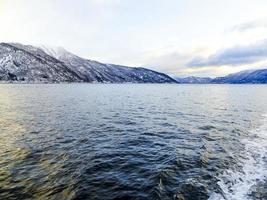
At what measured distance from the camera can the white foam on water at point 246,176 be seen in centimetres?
1706

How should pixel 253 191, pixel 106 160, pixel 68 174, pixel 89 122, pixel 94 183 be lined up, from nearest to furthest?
1. pixel 253 191
2. pixel 94 183
3. pixel 68 174
4. pixel 106 160
5. pixel 89 122

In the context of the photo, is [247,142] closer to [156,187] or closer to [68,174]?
[156,187]

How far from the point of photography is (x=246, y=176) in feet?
66.9

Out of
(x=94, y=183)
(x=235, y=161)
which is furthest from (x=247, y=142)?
(x=94, y=183)

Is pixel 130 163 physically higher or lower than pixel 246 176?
higher

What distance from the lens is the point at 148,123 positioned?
1747 inches

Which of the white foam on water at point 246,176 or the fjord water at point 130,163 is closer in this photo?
the white foam on water at point 246,176

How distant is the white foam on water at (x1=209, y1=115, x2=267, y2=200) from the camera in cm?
1706

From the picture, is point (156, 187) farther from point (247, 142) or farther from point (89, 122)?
point (89, 122)

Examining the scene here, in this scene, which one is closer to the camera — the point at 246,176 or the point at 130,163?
the point at 246,176

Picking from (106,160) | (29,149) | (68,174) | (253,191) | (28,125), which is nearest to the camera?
(253,191)

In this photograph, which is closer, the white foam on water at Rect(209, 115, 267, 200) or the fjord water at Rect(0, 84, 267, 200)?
the white foam on water at Rect(209, 115, 267, 200)

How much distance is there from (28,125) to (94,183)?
24.9 m

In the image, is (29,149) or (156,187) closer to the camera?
(156,187)
